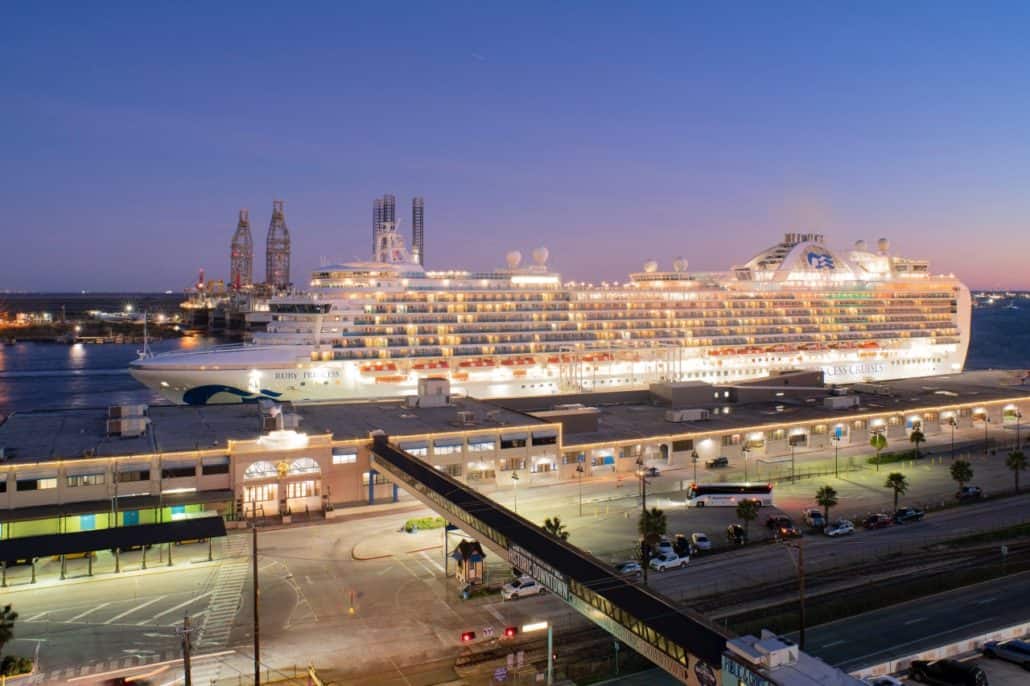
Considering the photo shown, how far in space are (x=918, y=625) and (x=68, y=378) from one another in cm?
11708

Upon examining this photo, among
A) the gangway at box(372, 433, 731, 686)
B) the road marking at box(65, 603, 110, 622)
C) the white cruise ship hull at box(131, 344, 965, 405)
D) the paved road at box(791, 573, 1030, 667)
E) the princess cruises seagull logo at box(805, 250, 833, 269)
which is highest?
the princess cruises seagull logo at box(805, 250, 833, 269)

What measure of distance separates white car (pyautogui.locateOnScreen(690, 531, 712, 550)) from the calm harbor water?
218ft

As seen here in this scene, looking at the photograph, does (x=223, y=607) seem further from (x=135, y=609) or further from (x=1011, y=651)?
(x=1011, y=651)

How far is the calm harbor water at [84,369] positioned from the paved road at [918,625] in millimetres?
74818

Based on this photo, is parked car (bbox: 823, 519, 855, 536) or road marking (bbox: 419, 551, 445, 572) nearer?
road marking (bbox: 419, 551, 445, 572)

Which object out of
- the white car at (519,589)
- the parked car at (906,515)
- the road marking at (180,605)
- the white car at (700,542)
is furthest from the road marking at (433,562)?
the parked car at (906,515)

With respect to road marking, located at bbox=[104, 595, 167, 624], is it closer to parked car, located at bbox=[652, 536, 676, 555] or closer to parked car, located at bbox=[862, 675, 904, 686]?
parked car, located at bbox=[652, 536, 676, 555]

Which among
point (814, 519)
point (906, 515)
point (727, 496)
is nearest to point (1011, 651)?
point (814, 519)

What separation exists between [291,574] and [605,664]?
13384 mm

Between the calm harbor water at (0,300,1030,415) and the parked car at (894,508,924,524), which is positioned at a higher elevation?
the calm harbor water at (0,300,1030,415)

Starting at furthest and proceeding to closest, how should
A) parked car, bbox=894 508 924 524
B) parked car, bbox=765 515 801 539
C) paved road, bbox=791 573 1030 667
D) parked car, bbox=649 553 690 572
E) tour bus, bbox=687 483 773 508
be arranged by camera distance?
tour bus, bbox=687 483 773 508 → parked car, bbox=894 508 924 524 → parked car, bbox=765 515 801 539 → parked car, bbox=649 553 690 572 → paved road, bbox=791 573 1030 667

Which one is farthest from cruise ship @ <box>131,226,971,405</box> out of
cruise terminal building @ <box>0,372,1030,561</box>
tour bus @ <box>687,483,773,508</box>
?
tour bus @ <box>687,483,773,508</box>

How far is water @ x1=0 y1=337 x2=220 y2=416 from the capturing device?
90.8 m

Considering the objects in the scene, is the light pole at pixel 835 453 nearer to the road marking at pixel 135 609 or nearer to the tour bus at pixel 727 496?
the tour bus at pixel 727 496
